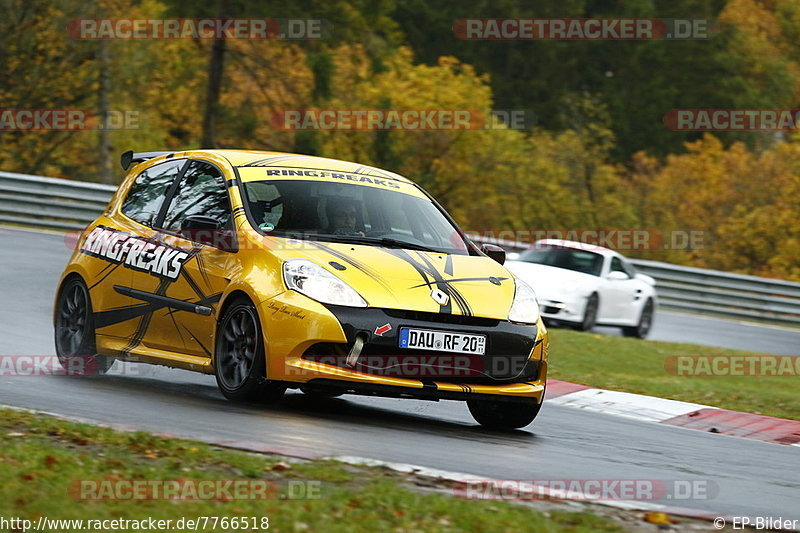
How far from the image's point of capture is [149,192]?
990cm

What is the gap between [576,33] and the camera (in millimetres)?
74125

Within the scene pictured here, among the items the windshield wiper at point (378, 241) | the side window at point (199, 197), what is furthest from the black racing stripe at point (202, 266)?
the windshield wiper at point (378, 241)

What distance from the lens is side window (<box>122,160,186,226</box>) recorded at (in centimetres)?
970

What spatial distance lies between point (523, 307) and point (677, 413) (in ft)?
10.6

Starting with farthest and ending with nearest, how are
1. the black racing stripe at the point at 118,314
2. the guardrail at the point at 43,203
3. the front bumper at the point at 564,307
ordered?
the guardrail at the point at 43,203 < the front bumper at the point at 564,307 < the black racing stripe at the point at 118,314

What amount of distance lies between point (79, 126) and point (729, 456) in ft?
96.3

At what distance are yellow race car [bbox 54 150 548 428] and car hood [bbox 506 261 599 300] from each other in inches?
380

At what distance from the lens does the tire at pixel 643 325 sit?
21.1 m

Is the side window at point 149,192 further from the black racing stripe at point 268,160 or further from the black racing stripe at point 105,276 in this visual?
the black racing stripe at point 268,160

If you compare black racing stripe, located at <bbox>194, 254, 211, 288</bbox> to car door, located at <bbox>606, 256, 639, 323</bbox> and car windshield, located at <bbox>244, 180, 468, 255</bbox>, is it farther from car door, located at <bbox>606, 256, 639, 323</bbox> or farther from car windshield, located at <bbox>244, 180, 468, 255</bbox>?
car door, located at <bbox>606, 256, 639, 323</bbox>

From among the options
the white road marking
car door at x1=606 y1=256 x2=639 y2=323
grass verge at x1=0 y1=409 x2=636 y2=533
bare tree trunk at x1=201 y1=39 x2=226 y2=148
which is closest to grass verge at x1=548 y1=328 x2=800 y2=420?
the white road marking

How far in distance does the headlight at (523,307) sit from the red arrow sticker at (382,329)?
895mm

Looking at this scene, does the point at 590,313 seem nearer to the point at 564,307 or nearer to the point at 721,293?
A: the point at 564,307

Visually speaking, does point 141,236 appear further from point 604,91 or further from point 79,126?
point 604,91
